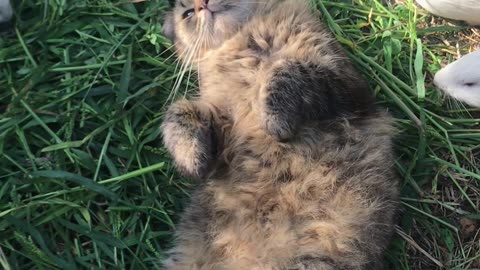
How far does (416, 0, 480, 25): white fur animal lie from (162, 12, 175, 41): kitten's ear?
4.29ft

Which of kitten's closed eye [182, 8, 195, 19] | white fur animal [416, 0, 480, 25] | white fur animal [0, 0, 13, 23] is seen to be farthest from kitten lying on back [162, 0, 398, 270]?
white fur animal [0, 0, 13, 23]

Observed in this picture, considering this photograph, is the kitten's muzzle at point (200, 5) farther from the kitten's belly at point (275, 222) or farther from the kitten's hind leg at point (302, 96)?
the kitten's belly at point (275, 222)

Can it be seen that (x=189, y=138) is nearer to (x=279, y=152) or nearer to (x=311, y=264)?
(x=279, y=152)

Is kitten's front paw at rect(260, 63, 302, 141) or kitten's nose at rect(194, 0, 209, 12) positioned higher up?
kitten's nose at rect(194, 0, 209, 12)

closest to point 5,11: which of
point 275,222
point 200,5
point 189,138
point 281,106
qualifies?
point 200,5

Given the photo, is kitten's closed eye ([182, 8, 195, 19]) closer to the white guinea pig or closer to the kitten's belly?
the kitten's belly

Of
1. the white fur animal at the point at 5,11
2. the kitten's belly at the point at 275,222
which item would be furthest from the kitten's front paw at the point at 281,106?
the white fur animal at the point at 5,11

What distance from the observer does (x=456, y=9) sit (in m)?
3.65

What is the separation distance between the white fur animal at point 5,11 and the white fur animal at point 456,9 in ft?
6.90

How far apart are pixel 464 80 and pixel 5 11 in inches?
89.6

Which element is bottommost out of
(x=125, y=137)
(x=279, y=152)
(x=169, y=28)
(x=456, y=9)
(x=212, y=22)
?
(x=125, y=137)

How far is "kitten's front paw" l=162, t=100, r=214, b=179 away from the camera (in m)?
2.99

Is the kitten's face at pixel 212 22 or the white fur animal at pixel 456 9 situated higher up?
the kitten's face at pixel 212 22

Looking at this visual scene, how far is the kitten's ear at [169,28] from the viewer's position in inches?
137
